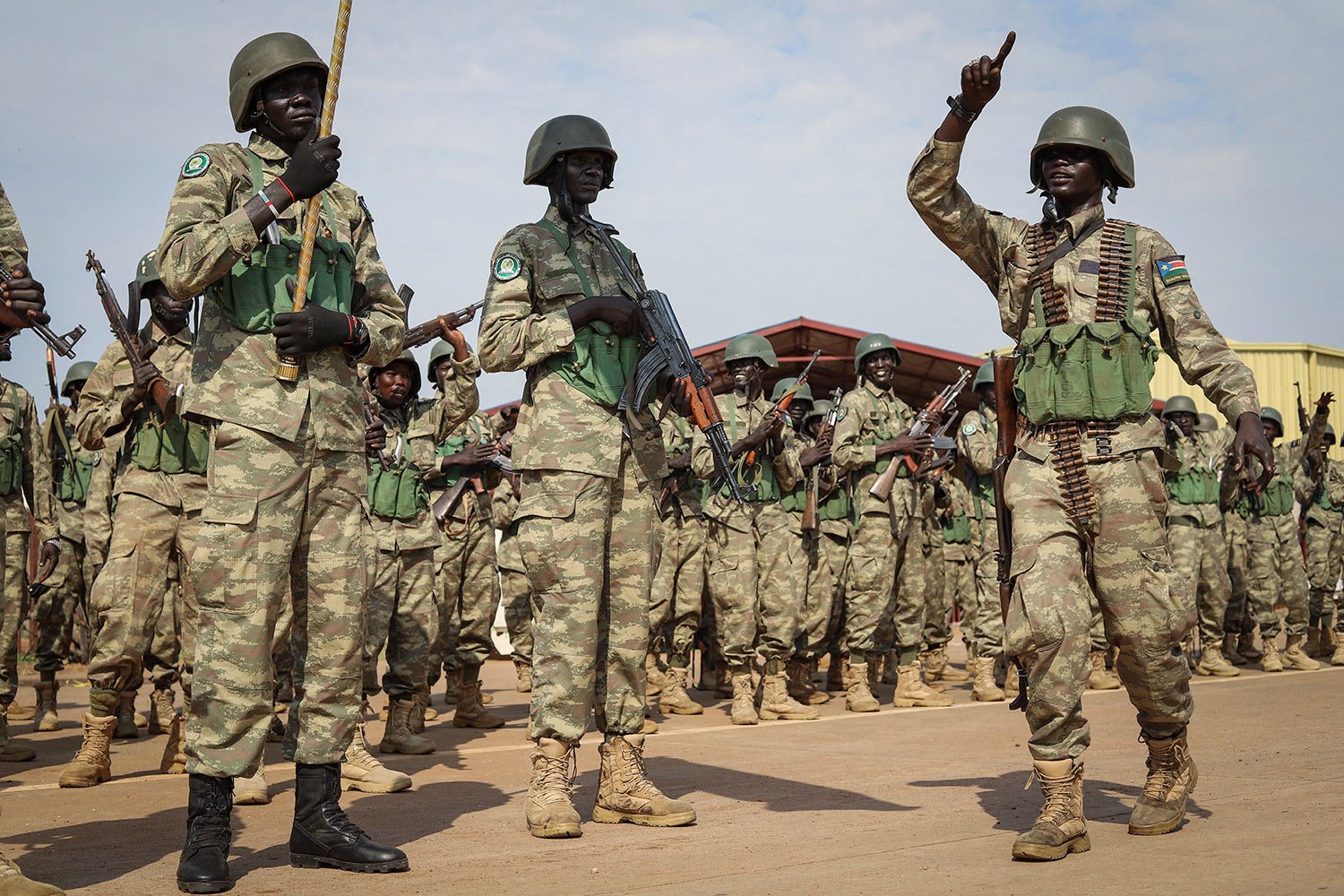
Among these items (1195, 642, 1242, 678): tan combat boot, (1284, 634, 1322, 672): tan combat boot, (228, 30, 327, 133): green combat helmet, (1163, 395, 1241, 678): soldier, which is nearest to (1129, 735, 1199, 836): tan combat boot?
(228, 30, 327, 133): green combat helmet

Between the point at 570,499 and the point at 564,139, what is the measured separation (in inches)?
65.2

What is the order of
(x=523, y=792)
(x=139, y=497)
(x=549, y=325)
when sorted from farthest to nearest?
1. (x=139, y=497)
2. (x=523, y=792)
3. (x=549, y=325)

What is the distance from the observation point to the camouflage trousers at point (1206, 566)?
14047 millimetres

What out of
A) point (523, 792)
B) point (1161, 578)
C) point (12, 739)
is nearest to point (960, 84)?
point (1161, 578)

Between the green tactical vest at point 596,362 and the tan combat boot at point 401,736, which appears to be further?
the tan combat boot at point 401,736

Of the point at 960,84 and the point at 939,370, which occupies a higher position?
the point at 939,370

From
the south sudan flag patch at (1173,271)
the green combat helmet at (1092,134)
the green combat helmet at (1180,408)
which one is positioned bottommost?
the south sudan flag patch at (1173,271)

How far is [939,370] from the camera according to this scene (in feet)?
74.2

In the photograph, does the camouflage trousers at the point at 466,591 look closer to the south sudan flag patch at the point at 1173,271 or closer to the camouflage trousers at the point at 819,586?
the camouflage trousers at the point at 819,586

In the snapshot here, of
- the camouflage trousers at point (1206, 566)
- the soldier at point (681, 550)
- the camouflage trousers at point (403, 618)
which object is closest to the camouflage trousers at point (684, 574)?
the soldier at point (681, 550)

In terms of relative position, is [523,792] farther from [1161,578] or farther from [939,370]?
[939,370]

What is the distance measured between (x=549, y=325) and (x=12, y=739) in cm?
656

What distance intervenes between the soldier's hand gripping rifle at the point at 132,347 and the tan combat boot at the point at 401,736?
2384 millimetres

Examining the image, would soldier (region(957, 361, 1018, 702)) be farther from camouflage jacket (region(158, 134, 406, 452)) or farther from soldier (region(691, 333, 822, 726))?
camouflage jacket (region(158, 134, 406, 452))
